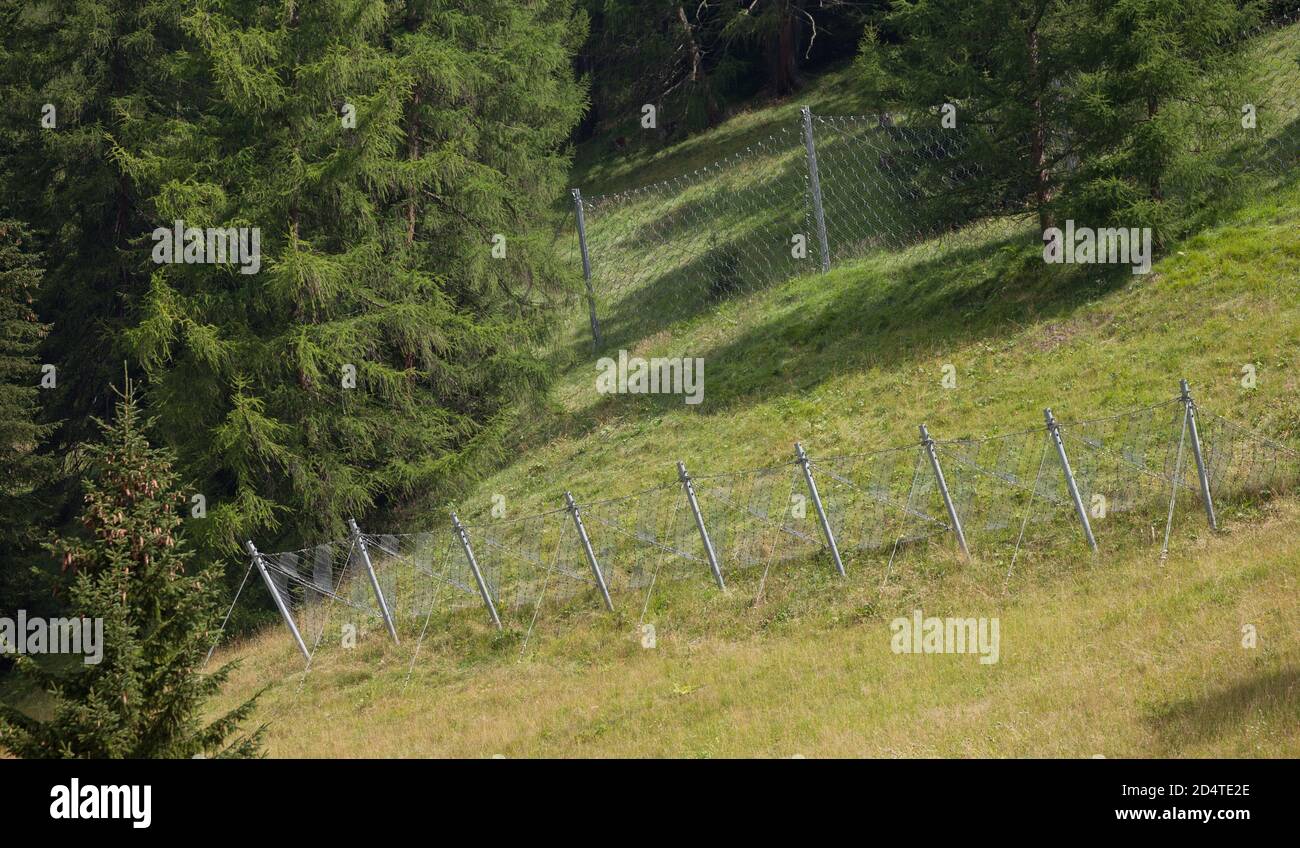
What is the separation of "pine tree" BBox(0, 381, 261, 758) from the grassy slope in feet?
10.4

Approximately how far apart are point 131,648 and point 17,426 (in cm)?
1687

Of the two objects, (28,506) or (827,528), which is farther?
(28,506)

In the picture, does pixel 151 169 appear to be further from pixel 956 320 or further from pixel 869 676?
pixel 869 676

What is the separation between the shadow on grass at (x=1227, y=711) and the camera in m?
8.58

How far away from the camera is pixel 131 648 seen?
931 centimetres

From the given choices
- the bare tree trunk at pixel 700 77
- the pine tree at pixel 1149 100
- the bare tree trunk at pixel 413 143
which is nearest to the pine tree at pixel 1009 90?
the pine tree at pixel 1149 100

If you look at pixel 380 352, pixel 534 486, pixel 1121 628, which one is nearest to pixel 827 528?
pixel 1121 628

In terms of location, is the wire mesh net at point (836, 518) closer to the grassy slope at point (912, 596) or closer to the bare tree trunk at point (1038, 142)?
the grassy slope at point (912, 596)

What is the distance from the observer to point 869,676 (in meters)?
11.7

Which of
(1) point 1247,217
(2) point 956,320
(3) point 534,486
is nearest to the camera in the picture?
(1) point 1247,217

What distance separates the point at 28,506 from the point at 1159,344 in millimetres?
20769

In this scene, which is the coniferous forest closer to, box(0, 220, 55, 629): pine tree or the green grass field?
box(0, 220, 55, 629): pine tree

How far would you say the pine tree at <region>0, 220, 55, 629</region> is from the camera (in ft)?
78.6

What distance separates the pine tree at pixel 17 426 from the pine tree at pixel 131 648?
1504 centimetres
